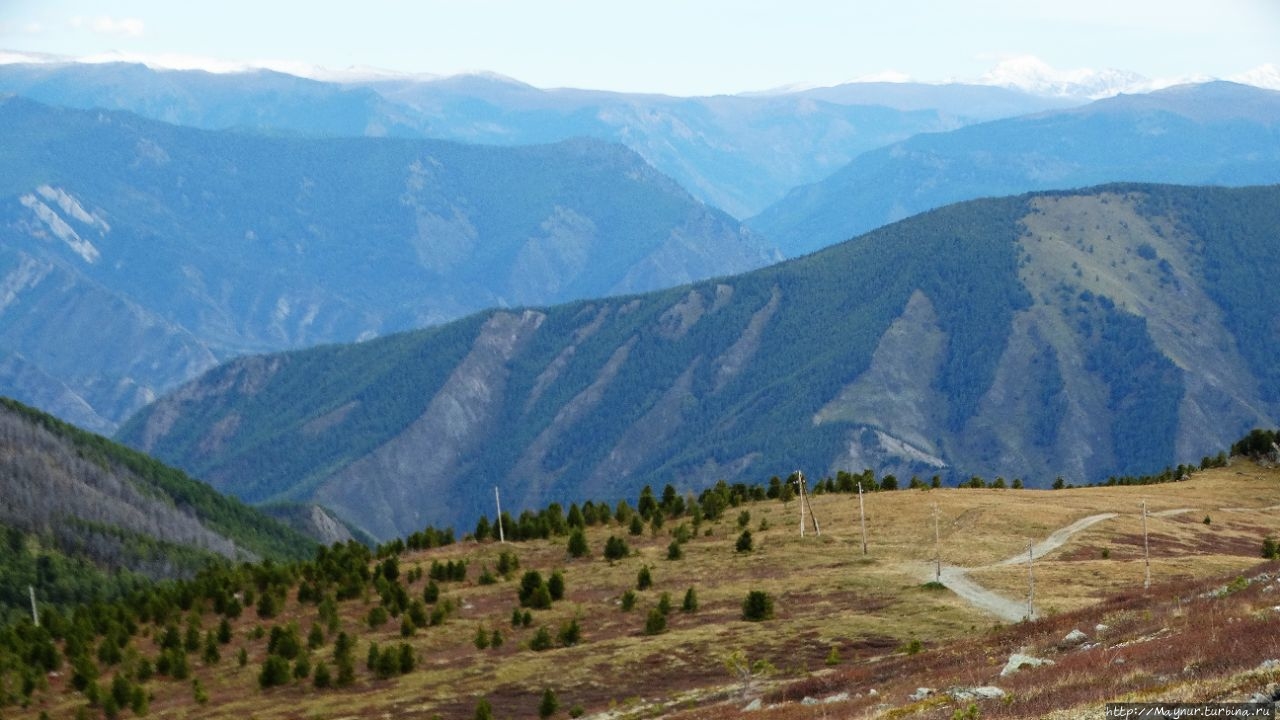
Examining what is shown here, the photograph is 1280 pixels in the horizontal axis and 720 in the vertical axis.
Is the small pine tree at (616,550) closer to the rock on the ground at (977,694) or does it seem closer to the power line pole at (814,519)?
the power line pole at (814,519)

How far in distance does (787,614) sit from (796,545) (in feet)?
76.1

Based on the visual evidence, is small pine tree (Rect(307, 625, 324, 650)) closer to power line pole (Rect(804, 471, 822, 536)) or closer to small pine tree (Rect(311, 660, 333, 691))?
small pine tree (Rect(311, 660, 333, 691))

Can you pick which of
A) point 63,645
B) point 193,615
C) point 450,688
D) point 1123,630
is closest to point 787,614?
point 450,688

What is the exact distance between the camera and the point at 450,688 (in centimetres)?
8681

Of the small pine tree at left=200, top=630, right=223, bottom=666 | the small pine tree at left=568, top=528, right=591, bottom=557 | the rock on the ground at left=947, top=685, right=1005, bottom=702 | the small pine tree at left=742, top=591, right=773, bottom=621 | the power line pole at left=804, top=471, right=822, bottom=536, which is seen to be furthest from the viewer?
the small pine tree at left=568, top=528, right=591, bottom=557

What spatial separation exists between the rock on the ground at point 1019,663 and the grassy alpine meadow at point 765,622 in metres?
1.06

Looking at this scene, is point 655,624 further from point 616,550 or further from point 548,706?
point 616,550

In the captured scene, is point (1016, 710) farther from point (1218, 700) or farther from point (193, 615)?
point (193, 615)

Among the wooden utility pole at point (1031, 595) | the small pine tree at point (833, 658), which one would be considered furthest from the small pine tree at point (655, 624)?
the wooden utility pole at point (1031, 595)

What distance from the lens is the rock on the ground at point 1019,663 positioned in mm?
55406

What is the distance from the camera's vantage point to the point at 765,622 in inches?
3654

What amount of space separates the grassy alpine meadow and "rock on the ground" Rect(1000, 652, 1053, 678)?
3.48 ft

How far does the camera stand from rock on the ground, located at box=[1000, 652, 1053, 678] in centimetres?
5541

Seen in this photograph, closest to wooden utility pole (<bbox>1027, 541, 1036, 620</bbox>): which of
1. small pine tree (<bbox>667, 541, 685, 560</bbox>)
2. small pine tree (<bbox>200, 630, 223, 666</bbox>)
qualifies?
small pine tree (<bbox>667, 541, 685, 560</bbox>)
